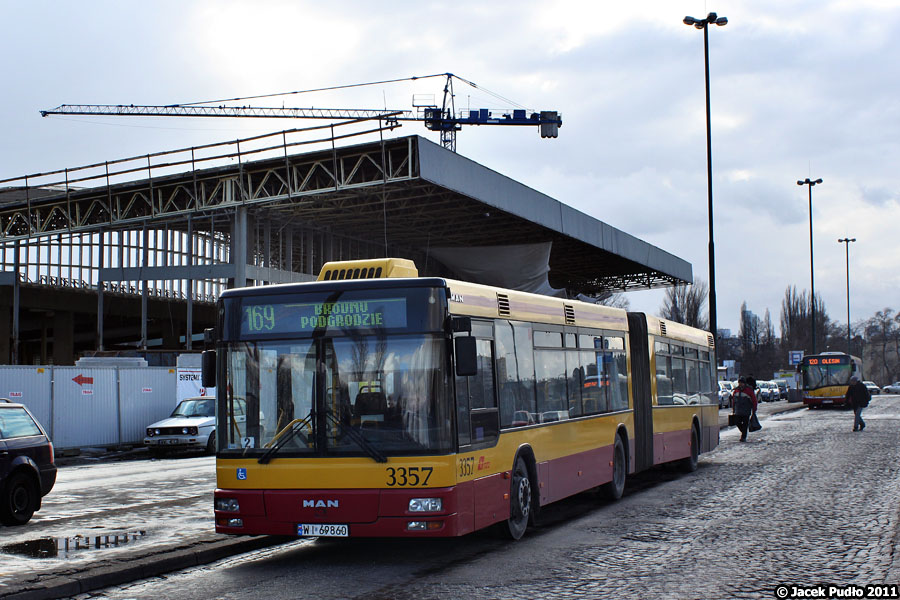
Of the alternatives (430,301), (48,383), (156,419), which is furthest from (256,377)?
(156,419)

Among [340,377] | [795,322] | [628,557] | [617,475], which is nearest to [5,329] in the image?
[617,475]

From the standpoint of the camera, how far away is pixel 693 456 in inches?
736

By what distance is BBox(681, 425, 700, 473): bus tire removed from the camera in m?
18.4

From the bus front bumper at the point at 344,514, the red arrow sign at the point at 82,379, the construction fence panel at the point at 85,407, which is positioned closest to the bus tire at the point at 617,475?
A: the bus front bumper at the point at 344,514

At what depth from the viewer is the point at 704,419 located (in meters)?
20.0

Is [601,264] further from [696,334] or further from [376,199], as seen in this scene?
[696,334]

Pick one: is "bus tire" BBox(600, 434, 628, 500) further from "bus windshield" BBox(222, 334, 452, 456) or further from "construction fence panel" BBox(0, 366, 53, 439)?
"construction fence panel" BBox(0, 366, 53, 439)

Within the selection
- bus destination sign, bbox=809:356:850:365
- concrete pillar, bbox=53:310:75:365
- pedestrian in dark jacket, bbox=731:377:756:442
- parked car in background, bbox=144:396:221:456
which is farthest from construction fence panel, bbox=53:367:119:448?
bus destination sign, bbox=809:356:850:365

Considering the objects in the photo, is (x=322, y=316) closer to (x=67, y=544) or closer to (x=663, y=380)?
(x=67, y=544)

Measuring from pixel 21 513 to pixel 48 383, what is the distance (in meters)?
14.4

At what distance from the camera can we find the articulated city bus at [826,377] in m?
52.5

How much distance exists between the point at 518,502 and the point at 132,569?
3841 millimetres

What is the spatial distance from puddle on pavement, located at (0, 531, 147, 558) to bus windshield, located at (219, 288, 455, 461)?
205 cm

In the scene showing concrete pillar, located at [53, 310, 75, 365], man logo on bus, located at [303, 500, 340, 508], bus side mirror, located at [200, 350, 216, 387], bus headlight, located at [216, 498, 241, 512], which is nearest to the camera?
man logo on bus, located at [303, 500, 340, 508]
